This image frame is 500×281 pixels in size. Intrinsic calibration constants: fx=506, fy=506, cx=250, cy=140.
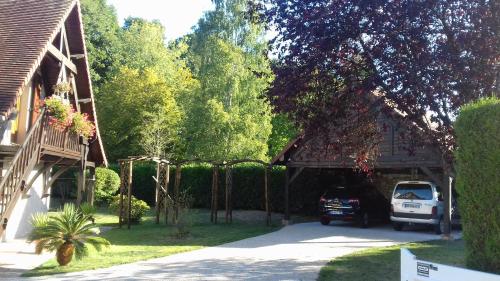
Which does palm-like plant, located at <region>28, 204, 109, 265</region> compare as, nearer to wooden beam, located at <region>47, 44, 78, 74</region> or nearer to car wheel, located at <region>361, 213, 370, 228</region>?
wooden beam, located at <region>47, 44, 78, 74</region>

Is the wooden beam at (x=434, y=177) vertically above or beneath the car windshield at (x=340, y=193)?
above

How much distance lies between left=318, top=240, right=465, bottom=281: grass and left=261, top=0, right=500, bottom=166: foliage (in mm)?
2669

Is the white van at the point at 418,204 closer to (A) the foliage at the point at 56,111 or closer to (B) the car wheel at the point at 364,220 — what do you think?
(B) the car wheel at the point at 364,220

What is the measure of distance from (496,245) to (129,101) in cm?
3348

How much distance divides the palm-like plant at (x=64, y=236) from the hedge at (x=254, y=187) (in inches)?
524

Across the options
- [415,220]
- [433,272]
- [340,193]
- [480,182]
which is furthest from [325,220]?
[433,272]

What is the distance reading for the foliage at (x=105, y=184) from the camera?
2678cm

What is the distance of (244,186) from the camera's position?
25.6 m

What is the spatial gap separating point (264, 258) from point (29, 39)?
8650 mm

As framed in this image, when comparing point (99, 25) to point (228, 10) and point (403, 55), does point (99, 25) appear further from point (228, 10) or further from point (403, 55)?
point (403, 55)

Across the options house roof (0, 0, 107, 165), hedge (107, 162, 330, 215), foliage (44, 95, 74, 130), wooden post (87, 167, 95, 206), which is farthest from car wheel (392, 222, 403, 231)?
foliage (44, 95, 74, 130)

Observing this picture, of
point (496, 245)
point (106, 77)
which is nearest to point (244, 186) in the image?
point (496, 245)

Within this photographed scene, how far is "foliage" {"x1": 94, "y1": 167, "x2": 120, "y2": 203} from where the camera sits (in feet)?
87.9

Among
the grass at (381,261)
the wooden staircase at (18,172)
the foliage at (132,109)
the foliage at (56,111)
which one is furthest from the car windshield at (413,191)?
the foliage at (132,109)
